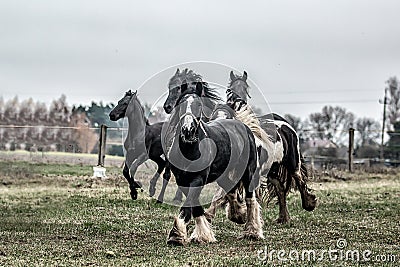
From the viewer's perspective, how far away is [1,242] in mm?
8703

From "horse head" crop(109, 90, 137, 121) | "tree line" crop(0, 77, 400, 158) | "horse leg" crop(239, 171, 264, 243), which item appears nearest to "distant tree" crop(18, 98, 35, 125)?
"tree line" crop(0, 77, 400, 158)

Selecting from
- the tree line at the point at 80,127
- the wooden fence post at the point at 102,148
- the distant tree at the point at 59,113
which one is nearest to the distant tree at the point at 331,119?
the tree line at the point at 80,127

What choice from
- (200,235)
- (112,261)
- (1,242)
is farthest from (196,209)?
(1,242)

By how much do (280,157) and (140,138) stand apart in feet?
10.1

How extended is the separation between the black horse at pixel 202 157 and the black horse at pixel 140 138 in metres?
3.70

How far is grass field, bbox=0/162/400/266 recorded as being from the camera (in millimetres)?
7520

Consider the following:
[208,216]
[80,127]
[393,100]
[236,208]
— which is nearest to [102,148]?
[80,127]

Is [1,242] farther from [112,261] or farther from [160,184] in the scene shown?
[160,184]

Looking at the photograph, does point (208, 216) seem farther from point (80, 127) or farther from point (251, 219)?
point (80, 127)

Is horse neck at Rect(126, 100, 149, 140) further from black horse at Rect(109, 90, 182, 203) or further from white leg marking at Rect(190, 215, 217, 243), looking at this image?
white leg marking at Rect(190, 215, 217, 243)

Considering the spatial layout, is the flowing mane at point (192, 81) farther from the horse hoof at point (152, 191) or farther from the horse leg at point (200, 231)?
the horse hoof at point (152, 191)

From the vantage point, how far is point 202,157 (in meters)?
8.48

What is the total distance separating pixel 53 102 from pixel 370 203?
90.0 ft

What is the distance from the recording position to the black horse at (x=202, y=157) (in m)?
8.32
